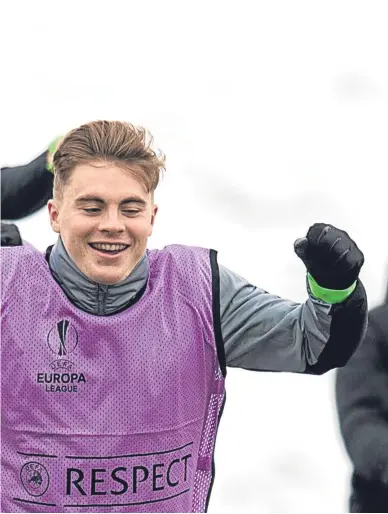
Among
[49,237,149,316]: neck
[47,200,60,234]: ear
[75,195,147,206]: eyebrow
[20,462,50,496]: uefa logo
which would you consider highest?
[75,195,147,206]: eyebrow

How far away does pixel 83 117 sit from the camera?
5.86 m

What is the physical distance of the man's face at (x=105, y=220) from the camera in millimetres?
2297

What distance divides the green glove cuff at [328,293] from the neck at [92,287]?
1.16ft

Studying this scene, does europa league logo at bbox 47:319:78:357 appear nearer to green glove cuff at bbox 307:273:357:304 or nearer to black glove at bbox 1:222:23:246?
black glove at bbox 1:222:23:246

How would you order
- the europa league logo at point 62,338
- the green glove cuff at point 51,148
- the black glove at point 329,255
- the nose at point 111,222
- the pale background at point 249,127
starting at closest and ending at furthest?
the black glove at point 329,255 < the nose at point 111,222 < the europa league logo at point 62,338 < the green glove cuff at point 51,148 < the pale background at point 249,127

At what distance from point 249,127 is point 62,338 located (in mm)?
3817

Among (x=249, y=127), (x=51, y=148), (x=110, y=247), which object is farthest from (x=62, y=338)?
(x=249, y=127)

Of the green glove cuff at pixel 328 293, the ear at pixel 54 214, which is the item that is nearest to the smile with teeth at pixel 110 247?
the ear at pixel 54 214

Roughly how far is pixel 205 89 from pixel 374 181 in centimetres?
121

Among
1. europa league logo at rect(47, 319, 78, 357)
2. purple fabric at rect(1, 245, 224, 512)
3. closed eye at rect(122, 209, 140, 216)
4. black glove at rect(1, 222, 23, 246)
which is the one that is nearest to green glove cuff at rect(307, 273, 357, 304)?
purple fabric at rect(1, 245, 224, 512)

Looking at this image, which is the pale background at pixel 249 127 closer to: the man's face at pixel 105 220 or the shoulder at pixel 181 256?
the shoulder at pixel 181 256

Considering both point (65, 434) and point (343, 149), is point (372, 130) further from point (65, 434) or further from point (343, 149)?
point (65, 434)

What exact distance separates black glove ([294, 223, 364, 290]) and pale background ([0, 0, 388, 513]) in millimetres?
1629

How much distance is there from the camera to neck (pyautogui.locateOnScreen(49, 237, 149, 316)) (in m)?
2.38
